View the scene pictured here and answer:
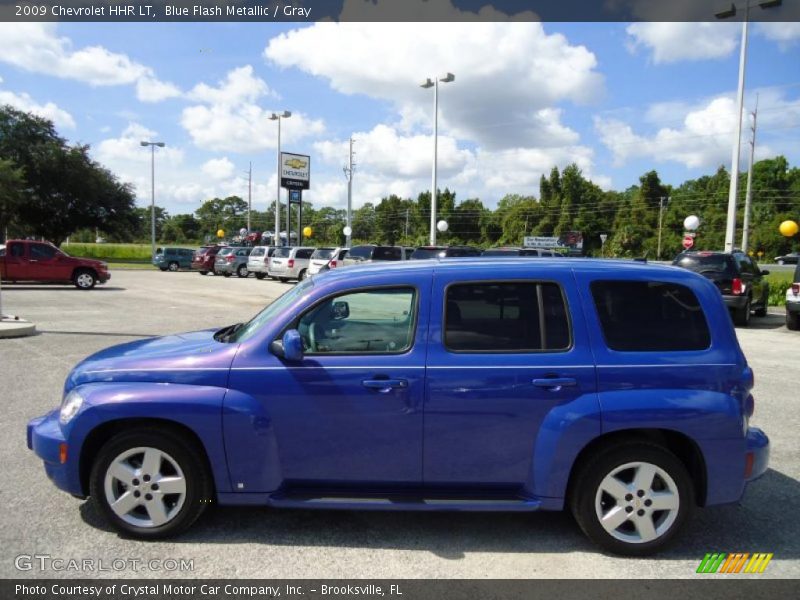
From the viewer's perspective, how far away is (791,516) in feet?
13.6

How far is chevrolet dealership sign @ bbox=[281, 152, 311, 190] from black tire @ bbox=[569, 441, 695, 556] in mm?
47999

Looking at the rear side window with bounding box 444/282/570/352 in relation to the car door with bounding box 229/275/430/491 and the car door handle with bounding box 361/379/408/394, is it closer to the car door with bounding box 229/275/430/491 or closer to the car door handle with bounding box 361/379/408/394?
the car door with bounding box 229/275/430/491

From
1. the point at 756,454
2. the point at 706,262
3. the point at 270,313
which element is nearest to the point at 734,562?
the point at 756,454

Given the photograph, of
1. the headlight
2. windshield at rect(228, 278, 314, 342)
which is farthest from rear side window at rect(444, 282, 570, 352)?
the headlight

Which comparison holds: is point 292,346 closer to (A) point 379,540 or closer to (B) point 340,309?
(B) point 340,309

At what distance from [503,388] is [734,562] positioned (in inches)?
68.7

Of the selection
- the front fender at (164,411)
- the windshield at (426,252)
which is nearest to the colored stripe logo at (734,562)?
the front fender at (164,411)

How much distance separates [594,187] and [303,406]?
81450mm

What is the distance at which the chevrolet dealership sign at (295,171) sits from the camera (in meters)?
49.7

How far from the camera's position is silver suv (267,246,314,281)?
1158 inches

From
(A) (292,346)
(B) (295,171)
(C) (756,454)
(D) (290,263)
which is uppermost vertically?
(B) (295,171)

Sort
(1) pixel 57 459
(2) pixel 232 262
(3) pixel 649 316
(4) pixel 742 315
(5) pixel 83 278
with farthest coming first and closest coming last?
(2) pixel 232 262 → (5) pixel 83 278 → (4) pixel 742 315 → (3) pixel 649 316 → (1) pixel 57 459

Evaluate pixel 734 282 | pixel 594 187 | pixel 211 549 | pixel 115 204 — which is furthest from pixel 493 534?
→ pixel 594 187

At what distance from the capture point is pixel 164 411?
3537 millimetres
